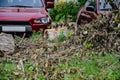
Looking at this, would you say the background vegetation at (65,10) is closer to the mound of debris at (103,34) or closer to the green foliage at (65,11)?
the green foliage at (65,11)

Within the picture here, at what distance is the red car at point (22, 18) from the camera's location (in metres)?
12.3

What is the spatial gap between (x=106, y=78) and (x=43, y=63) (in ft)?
3.55

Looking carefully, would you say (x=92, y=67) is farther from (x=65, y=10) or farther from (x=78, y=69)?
(x=65, y=10)

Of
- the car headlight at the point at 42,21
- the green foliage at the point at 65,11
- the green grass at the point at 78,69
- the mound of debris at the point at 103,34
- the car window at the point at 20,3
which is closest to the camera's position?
the green grass at the point at 78,69

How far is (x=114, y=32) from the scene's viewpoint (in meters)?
9.53

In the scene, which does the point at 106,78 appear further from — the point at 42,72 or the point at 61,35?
the point at 61,35

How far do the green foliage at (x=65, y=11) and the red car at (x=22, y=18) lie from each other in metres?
8.32

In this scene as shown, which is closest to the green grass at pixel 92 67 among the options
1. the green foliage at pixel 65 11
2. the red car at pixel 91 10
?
the red car at pixel 91 10

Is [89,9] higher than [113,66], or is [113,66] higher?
[113,66]

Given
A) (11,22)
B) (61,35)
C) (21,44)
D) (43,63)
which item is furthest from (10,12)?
(43,63)

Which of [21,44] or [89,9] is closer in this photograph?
[21,44]

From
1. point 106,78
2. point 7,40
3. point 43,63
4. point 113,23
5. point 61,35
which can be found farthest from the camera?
point 61,35

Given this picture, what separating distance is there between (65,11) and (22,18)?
11.3m

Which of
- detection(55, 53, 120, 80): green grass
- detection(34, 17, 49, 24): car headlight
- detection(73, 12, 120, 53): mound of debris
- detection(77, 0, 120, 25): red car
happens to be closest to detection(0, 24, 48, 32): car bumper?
detection(34, 17, 49, 24): car headlight
